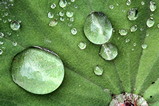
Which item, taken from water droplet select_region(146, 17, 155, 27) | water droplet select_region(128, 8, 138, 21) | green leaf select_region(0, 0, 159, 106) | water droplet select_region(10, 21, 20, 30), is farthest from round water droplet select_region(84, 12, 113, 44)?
water droplet select_region(10, 21, 20, 30)

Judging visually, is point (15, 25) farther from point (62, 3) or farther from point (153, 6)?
point (153, 6)

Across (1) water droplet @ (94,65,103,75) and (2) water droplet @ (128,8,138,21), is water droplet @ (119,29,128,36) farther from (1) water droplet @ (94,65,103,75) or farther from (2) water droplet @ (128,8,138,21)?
(1) water droplet @ (94,65,103,75)

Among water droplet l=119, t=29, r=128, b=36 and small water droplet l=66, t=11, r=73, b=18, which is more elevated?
water droplet l=119, t=29, r=128, b=36

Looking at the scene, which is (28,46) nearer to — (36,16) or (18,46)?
(18,46)

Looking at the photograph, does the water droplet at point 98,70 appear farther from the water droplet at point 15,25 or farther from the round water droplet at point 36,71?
the water droplet at point 15,25

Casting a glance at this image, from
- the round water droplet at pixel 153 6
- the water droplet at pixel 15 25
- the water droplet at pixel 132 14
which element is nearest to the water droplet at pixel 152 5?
the round water droplet at pixel 153 6

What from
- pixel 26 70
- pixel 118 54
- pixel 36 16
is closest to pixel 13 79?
pixel 26 70
